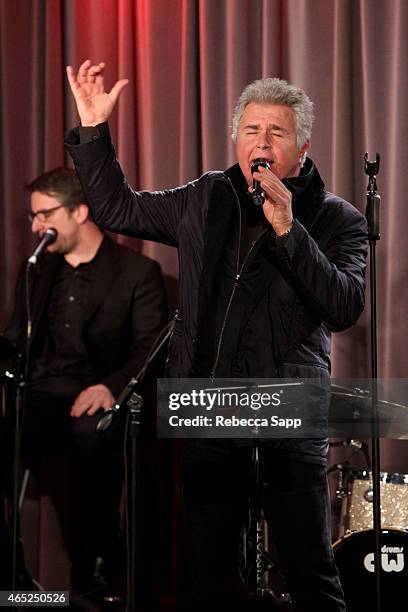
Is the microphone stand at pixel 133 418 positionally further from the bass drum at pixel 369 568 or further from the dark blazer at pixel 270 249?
the bass drum at pixel 369 568

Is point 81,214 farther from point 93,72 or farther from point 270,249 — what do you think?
point 270,249

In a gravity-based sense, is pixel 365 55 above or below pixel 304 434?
above

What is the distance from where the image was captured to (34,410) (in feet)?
10.6

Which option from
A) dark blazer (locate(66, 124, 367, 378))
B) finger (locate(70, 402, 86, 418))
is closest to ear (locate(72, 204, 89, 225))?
finger (locate(70, 402, 86, 418))

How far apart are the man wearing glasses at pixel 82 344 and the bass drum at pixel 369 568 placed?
2.94 ft

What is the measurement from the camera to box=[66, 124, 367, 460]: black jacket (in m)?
1.97

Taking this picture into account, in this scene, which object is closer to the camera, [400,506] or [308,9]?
[400,506]

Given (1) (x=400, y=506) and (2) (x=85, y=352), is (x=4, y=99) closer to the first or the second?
(2) (x=85, y=352)

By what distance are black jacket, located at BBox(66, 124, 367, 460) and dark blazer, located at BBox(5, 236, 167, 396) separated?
2.86 feet

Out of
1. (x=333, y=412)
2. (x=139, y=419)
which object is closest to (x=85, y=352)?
(x=139, y=419)

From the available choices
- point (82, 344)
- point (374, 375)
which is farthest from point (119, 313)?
point (374, 375)

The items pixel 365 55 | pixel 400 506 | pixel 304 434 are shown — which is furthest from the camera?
pixel 365 55

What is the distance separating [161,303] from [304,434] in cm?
145

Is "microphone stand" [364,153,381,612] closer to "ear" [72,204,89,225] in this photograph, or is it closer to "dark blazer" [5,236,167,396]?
"dark blazer" [5,236,167,396]
